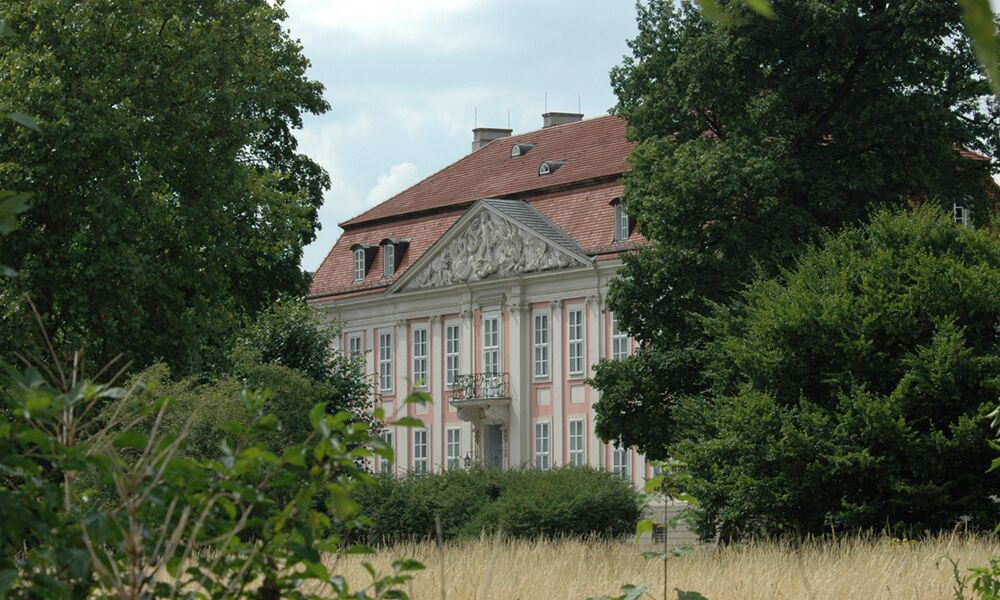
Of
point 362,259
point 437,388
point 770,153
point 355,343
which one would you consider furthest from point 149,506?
point 362,259

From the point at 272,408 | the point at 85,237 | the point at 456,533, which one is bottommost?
the point at 456,533

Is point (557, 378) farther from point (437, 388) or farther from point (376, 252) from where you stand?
point (376, 252)

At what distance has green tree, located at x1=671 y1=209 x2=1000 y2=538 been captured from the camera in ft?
72.3

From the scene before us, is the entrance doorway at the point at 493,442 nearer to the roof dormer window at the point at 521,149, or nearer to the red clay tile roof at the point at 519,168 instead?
the red clay tile roof at the point at 519,168

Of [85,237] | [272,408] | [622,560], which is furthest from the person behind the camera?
[272,408]

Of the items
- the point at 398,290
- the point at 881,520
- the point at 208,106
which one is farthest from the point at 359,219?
the point at 881,520

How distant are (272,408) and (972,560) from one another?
16.1 m

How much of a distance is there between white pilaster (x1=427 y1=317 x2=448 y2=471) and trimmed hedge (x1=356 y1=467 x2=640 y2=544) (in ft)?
71.0

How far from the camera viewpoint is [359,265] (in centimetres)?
5712

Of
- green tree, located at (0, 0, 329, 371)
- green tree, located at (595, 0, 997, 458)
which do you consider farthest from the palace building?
green tree, located at (0, 0, 329, 371)

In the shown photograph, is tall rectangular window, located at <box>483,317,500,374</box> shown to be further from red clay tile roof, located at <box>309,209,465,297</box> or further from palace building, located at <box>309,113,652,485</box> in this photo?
red clay tile roof, located at <box>309,209,465,297</box>

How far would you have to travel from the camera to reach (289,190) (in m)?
36.3

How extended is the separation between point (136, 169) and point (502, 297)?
80.3ft

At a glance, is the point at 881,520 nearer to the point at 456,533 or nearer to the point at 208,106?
the point at 456,533
